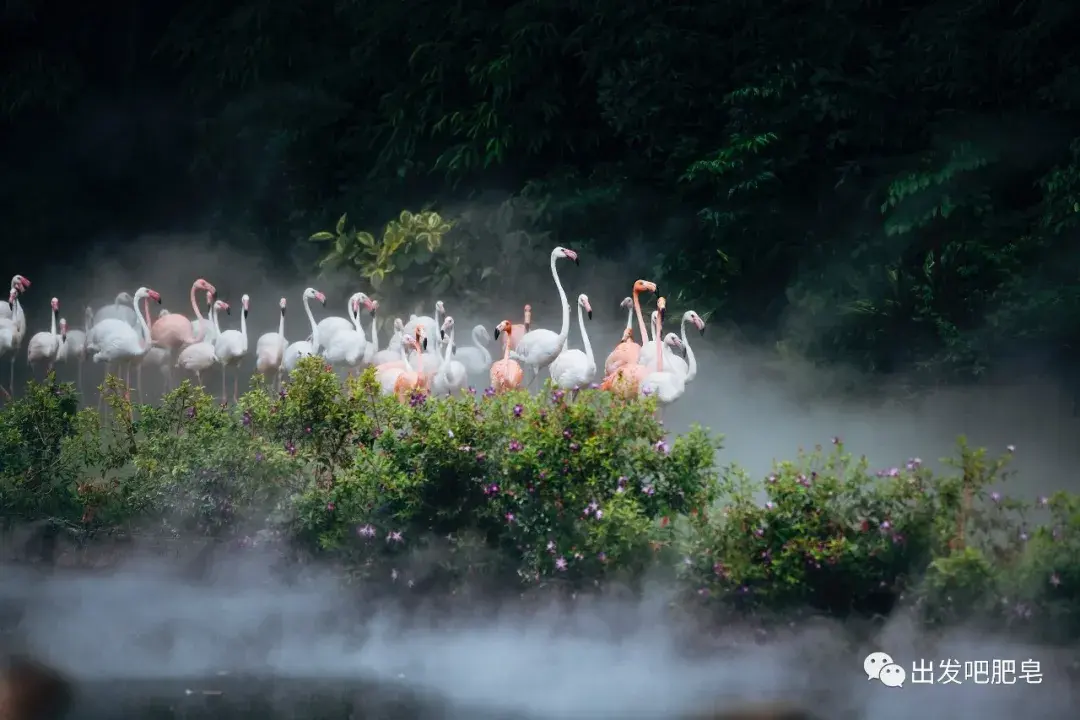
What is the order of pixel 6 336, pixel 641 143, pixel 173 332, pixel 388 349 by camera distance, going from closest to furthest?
pixel 6 336 < pixel 388 349 < pixel 173 332 < pixel 641 143

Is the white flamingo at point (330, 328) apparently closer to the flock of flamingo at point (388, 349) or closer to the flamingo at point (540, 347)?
the flock of flamingo at point (388, 349)

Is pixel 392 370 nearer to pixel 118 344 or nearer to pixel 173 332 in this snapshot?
pixel 118 344

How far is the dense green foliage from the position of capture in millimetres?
3807

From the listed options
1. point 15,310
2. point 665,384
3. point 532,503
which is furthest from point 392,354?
point 532,503

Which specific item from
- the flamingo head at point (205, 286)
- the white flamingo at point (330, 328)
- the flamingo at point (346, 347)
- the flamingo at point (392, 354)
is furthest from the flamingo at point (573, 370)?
the flamingo head at point (205, 286)

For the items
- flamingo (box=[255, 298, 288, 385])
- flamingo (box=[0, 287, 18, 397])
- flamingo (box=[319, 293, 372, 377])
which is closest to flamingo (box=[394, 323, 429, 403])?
flamingo (box=[319, 293, 372, 377])

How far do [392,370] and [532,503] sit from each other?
2.16 m

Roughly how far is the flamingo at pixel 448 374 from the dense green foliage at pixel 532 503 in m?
1.28

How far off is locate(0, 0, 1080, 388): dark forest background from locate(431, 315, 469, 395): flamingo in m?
2.15

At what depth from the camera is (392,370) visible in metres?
6.24

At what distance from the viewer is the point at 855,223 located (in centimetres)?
828

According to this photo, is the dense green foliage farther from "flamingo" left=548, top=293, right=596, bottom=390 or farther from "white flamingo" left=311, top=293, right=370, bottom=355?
"white flamingo" left=311, top=293, right=370, bottom=355

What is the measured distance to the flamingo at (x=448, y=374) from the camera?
616 cm

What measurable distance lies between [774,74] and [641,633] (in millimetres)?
4891
